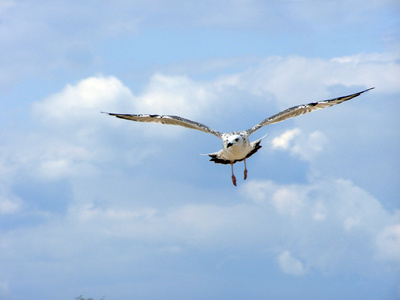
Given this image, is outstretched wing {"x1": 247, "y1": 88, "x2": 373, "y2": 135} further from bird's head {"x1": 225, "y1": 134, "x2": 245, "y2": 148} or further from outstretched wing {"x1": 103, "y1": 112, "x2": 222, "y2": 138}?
outstretched wing {"x1": 103, "y1": 112, "x2": 222, "y2": 138}

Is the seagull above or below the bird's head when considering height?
above

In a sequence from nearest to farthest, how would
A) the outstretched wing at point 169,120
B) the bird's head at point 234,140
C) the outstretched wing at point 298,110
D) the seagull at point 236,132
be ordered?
1. the bird's head at point 234,140
2. the seagull at point 236,132
3. the outstretched wing at point 298,110
4. the outstretched wing at point 169,120

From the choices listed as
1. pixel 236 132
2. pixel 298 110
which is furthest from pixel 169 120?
pixel 298 110

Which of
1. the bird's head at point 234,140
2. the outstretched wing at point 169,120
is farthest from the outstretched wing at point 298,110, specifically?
the outstretched wing at point 169,120

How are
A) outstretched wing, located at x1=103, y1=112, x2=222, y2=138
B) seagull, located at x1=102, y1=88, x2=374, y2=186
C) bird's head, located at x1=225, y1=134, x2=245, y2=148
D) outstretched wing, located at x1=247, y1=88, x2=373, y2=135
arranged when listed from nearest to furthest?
bird's head, located at x1=225, y1=134, x2=245, y2=148, seagull, located at x1=102, y1=88, x2=374, y2=186, outstretched wing, located at x1=247, y1=88, x2=373, y2=135, outstretched wing, located at x1=103, y1=112, x2=222, y2=138

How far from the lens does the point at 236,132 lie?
27562 millimetres

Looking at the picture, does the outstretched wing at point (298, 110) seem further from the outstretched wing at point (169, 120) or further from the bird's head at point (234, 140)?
the outstretched wing at point (169, 120)

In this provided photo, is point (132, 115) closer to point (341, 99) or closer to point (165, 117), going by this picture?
point (165, 117)

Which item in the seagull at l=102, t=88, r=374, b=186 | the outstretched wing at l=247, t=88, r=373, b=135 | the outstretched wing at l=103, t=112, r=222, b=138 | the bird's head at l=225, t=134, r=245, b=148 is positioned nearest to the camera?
the bird's head at l=225, t=134, r=245, b=148

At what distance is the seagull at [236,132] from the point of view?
90.3 ft

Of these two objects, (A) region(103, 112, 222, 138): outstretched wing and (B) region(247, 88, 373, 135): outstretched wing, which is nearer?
(B) region(247, 88, 373, 135): outstretched wing

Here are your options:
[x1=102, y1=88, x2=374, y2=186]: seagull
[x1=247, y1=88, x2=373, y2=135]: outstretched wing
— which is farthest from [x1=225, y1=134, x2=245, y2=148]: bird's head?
[x1=247, y1=88, x2=373, y2=135]: outstretched wing

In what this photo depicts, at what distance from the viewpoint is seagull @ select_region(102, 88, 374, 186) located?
2752 centimetres

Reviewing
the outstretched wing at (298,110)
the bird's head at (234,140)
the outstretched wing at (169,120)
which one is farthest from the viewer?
the outstretched wing at (169,120)
